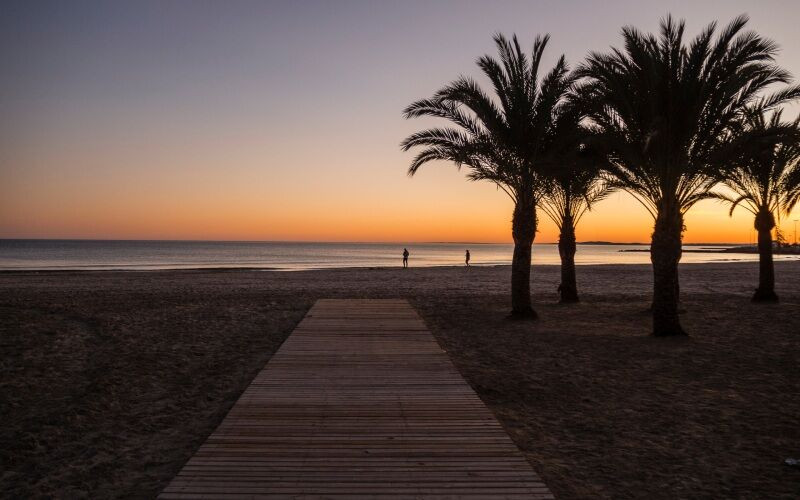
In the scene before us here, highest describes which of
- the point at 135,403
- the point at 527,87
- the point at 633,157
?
the point at 527,87

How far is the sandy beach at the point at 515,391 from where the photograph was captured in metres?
4.86

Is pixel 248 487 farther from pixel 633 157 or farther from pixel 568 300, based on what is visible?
pixel 568 300

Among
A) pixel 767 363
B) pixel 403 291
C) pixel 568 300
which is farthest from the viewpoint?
pixel 403 291

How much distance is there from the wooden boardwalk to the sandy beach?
58cm

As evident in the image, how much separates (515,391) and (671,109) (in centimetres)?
788

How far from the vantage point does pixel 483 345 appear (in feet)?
35.9

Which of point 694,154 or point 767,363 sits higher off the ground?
point 694,154

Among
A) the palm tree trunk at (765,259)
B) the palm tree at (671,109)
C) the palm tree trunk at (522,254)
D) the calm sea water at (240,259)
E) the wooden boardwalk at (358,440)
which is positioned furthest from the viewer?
the calm sea water at (240,259)

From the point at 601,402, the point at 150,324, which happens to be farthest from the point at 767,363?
the point at 150,324

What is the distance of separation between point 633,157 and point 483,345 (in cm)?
566

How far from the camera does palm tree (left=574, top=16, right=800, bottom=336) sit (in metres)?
11.2

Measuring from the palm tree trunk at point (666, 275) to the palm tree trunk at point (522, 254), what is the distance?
11.2 feet

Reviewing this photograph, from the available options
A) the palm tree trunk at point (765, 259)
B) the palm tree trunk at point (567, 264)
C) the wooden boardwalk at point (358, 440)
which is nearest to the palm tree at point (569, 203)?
the palm tree trunk at point (567, 264)

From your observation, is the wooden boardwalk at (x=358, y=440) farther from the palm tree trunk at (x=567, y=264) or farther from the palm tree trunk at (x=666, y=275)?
the palm tree trunk at (x=567, y=264)
